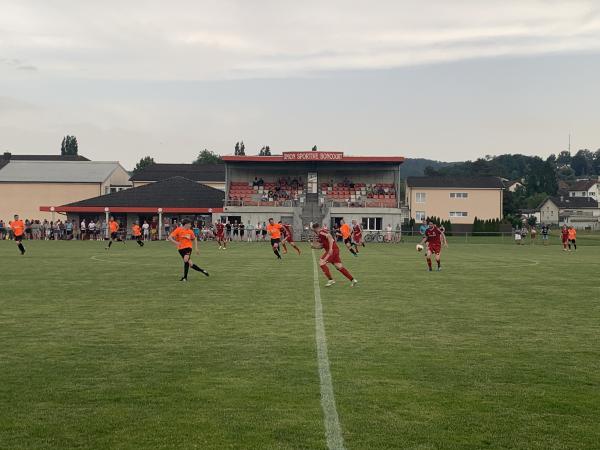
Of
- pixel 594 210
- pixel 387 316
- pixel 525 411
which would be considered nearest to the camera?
Result: pixel 525 411

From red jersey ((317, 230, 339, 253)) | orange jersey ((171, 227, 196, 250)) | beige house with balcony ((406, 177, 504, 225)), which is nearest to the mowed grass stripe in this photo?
red jersey ((317, 230, 339, 253))

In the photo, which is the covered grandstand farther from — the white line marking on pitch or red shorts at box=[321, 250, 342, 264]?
the white line marking on pitch

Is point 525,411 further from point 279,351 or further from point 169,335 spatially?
point 169,335

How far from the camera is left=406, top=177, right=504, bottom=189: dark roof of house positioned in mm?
98562

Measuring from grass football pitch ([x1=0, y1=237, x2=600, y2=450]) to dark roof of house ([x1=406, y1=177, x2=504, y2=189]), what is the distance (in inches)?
3195

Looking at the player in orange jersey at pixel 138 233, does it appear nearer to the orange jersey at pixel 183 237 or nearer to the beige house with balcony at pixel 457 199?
the orange jersey at pixel 183 237

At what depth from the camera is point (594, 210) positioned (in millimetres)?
173375

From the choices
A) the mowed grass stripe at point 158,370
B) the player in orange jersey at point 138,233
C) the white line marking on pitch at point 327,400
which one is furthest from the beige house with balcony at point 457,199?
the white line marking on pitch at point 327,400

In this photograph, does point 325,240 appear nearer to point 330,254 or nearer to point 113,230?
point 330,254

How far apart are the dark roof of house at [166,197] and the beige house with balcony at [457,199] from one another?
3272cm

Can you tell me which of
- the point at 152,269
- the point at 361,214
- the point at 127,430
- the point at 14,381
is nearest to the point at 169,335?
the point at 14,381

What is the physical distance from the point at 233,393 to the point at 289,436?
165 centimetres

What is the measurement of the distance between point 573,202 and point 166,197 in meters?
123

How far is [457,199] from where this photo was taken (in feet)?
326
